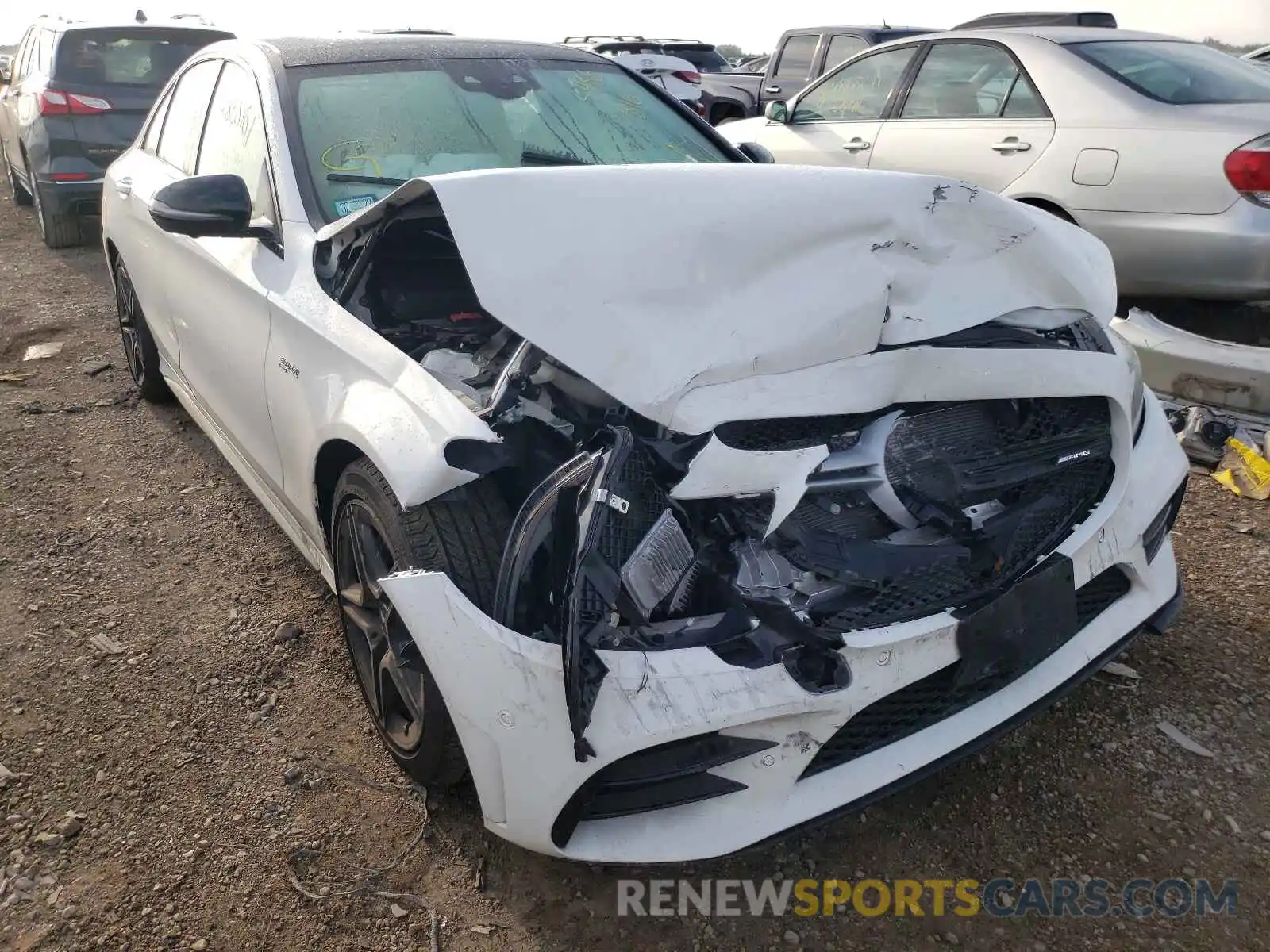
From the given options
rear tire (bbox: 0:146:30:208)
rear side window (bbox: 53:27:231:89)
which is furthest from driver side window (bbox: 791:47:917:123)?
rear tire (bbox: 0:146:30:208)

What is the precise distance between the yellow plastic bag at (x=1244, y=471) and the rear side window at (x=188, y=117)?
13.2ft

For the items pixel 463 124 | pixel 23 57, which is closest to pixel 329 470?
pixel 463 124

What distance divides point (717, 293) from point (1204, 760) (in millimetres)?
1632

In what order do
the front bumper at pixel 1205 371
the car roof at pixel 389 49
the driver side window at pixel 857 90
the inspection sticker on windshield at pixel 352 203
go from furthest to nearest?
the driver side window at pixel 857 90, the front bumper at pixel 1205 371, the car roof at pixel 389 49, the inspection sticker on windshield at pixel 352 203

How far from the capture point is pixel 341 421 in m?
2.10

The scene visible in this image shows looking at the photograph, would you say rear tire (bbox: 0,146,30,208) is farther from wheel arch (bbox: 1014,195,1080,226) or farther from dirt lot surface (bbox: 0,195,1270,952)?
wheel arch (bbox: 1014,195,1080,226)

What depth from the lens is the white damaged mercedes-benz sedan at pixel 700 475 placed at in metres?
1.68

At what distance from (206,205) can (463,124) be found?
33.6 inches

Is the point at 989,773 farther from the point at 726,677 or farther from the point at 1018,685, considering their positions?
the point at 726,677

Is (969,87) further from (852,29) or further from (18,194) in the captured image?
(18,194)

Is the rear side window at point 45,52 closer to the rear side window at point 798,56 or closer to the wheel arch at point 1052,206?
the rear side window at point 798,56

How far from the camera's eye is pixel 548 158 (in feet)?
9.84

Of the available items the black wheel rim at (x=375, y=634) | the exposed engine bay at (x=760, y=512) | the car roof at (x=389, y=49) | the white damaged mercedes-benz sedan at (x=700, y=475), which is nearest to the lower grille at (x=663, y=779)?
the white damaged mercedes-benz sedan at (x=700, y=475)

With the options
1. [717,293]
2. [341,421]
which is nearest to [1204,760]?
[717,293]
